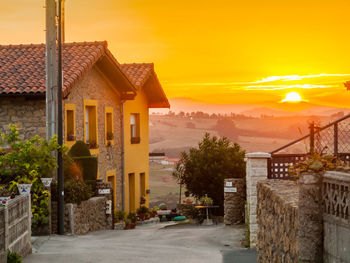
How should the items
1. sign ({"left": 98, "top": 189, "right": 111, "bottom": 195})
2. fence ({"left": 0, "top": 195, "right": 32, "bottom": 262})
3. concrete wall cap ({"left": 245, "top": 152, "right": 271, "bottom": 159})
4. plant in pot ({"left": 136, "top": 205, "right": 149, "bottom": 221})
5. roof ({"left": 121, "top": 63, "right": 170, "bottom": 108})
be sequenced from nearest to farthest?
fence ({"left": 0, "top": 195, "right": 32, "bottom": 262}) → concrete wall cap ({"left": 245, "top": 152, "right": 271, "bottom": 159}) → sign ({"left": 98, "top": 189, "right": 111, "bottom": 195}) → roof ({"left": 121, "top": 63, "right": 170, "bottom": 108}) → plant in pot ({"left": 136, "top": 205, "right": 149, "bottom": 221})

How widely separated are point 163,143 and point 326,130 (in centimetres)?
11071

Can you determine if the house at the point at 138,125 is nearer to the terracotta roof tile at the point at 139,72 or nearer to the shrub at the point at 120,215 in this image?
the terracotta roof tile at the point at 139,72

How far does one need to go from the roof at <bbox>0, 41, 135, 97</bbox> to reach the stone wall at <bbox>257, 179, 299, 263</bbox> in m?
12.6

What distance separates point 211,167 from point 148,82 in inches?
225

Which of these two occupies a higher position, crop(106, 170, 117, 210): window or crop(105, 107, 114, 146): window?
crop(105, 107, 114, 146): window

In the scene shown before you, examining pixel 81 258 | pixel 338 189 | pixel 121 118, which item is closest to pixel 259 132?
pixel 121 118

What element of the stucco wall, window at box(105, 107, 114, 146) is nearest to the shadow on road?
the stucco wall

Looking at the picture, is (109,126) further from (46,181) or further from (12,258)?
(12,258)

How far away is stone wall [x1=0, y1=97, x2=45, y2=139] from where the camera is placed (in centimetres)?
2353

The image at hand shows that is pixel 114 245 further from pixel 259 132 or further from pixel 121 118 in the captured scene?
pixel 259 132

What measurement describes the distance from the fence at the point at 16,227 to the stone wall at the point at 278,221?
14.4 ft

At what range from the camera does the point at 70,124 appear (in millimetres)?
25578

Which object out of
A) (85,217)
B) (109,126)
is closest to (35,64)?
(109,126)

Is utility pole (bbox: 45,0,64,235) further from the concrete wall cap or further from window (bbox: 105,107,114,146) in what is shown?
window (bbox: 105,107,114,146)
